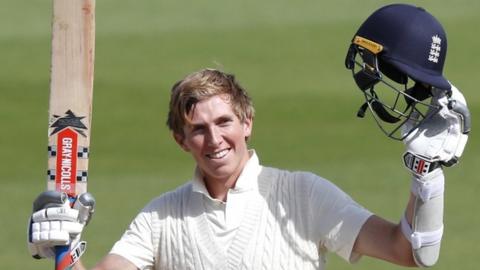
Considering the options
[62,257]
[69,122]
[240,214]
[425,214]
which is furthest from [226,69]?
[425,214]

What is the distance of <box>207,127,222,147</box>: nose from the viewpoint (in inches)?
178

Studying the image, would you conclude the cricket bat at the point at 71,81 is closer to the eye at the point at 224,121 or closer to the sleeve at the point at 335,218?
the eye at the point at 224,121

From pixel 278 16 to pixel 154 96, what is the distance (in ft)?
5.99

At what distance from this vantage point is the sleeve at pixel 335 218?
4.50 metres

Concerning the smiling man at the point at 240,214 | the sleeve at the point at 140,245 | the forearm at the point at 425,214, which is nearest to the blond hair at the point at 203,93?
the smiling man at the point at 240,214

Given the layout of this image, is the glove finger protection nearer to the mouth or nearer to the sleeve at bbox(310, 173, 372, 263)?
the sleeve at bbox(310, 173, 372, 263)

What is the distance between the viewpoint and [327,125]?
10.3m

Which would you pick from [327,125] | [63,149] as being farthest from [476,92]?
[63,149]

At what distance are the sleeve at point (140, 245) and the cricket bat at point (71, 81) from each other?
1.45 feet

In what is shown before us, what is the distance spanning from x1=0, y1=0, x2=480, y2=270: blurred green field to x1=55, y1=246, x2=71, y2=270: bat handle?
3.49 meters

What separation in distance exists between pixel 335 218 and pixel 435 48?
69 centimetres

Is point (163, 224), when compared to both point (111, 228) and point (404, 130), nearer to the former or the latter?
point (404, 130)

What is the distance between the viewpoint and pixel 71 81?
510 cm

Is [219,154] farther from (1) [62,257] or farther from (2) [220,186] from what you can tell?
(1) [62,257]
